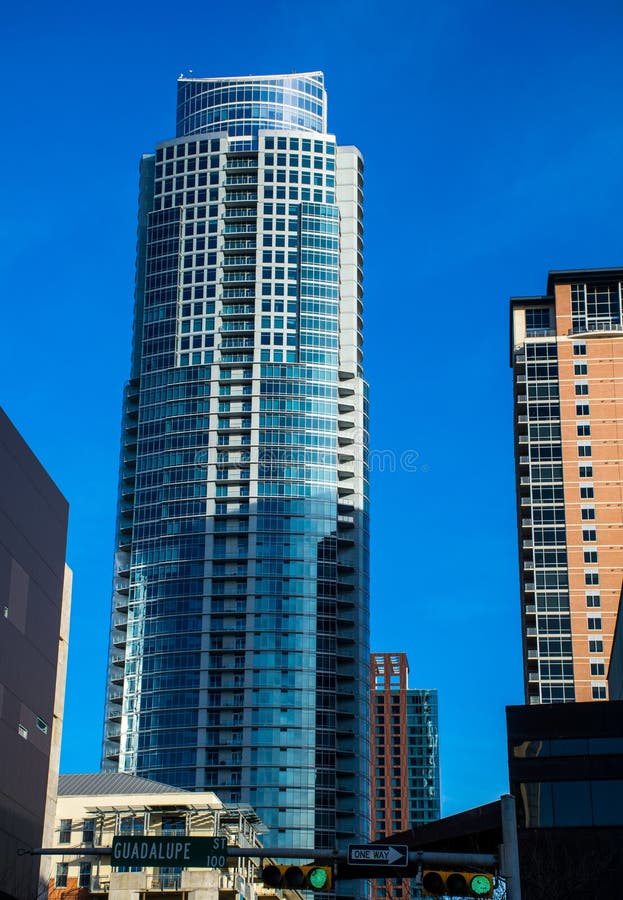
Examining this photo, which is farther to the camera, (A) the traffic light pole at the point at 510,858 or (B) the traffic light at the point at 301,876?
(B) the traffic light at the point at 301,876

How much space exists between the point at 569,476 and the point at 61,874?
98.4m

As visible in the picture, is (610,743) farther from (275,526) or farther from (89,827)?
(275,526)

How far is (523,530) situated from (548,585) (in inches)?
361

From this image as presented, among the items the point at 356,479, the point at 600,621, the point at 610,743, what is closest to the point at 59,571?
the point at 610,743

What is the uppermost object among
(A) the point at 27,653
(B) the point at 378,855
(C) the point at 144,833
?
(A) the point at 27,653

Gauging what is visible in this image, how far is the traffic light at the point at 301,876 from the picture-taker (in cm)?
3591

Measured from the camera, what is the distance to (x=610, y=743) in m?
73.1

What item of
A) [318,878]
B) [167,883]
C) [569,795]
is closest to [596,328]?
[167,883]

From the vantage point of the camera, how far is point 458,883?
35344 mm

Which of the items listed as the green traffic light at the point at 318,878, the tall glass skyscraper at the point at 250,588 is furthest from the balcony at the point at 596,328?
the green traffic light at the point at 318,878

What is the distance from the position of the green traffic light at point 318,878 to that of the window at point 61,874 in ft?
221

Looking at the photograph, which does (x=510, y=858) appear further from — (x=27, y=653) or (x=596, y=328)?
(x=596, y=328)

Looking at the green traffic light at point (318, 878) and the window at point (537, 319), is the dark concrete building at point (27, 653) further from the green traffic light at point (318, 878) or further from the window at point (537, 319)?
the window at point (537, 319)

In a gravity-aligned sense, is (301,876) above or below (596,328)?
below
